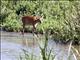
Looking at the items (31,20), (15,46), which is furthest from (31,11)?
(15,46)

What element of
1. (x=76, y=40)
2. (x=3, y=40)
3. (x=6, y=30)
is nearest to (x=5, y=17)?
(x=6, y=30)

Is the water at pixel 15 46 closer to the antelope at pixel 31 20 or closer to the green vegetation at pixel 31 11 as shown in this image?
the antelope at pixel 31 20

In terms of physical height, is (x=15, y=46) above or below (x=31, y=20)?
below

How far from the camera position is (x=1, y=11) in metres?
17.4

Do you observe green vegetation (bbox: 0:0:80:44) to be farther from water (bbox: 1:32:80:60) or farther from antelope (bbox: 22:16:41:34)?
water (bbox: 1:32:80:60)

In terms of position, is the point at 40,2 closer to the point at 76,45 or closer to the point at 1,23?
the point at 1,23

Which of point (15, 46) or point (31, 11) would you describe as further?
point (31, 11)

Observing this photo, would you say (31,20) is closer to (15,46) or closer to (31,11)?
(31,11)

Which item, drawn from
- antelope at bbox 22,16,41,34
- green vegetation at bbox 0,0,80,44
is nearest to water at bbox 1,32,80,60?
antelope at bbox 22,16,41,34

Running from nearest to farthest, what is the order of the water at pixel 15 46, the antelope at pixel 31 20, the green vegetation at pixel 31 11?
the water at pixel 15 46, the antelope at pixel 31 20, the green vegetation at pixel 31 11

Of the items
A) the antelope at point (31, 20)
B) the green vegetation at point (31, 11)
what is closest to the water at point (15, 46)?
the antelope at point (31, 20)

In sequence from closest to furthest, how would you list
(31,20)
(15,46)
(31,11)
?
(15,46) < (31,20) < (31,11)

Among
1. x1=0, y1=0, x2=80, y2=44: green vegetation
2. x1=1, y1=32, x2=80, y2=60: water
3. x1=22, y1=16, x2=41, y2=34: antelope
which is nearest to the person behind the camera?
x1=1, y1=32, x2=80, y2=60: water

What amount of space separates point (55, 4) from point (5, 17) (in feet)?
9.83
